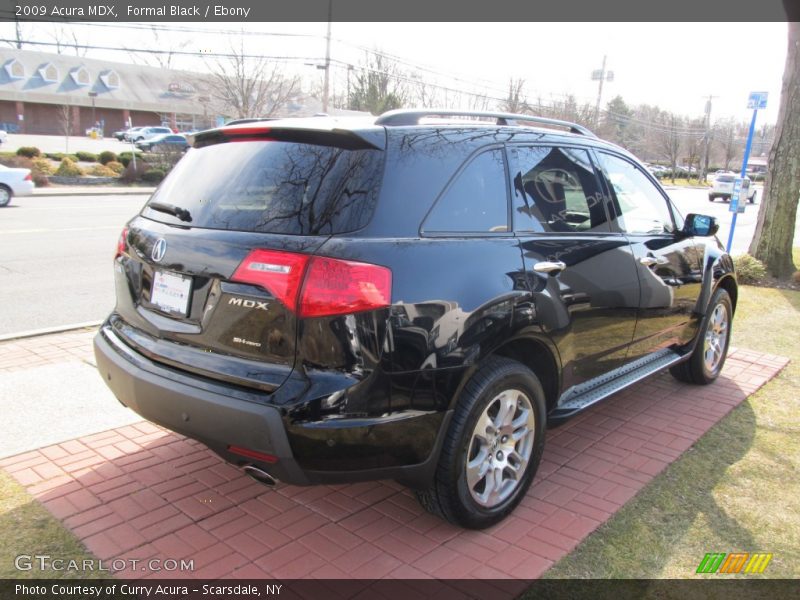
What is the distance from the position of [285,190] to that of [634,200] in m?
2.58

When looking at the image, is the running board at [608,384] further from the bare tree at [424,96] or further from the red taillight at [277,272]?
the bare tree at [424,96]

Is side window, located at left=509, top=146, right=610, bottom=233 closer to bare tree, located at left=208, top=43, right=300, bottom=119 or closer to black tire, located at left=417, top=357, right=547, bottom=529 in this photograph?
black tire, located at left=417, top=357, right=547, bottom=529

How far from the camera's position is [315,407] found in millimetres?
2414

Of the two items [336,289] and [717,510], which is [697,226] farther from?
[336,289]

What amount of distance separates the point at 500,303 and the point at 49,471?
2527 mm

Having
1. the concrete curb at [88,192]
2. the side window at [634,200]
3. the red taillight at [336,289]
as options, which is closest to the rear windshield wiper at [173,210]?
the red taillight at [336,289]

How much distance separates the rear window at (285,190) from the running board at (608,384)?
1654 millimetres

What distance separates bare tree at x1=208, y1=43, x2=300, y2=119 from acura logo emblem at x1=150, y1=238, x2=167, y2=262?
3669cm

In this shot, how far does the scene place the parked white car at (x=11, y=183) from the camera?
17453 mm

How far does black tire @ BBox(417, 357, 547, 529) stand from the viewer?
2.77m

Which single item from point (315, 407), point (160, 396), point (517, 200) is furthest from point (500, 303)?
point (160, 396)

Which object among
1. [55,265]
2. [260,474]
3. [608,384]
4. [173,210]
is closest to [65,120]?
[55,265]

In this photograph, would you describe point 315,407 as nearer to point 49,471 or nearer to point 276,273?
point 276,273

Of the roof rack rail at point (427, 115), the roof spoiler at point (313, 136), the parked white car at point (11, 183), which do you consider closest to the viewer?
the roof spoiler at point (313, 136)
